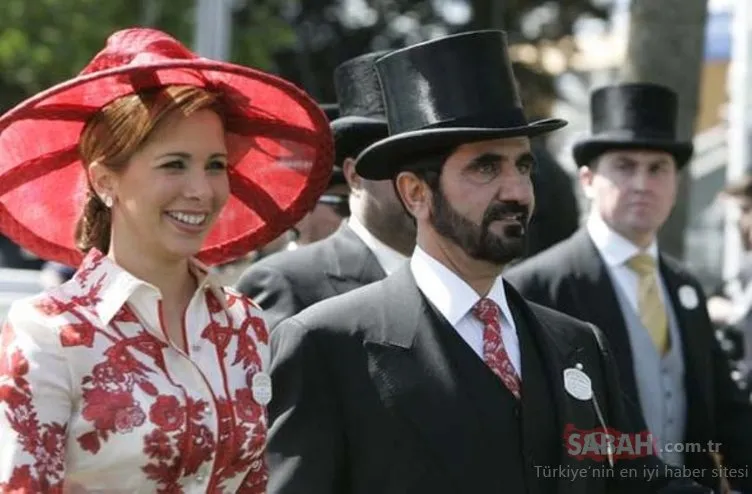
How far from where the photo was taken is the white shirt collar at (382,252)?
19.8 feet

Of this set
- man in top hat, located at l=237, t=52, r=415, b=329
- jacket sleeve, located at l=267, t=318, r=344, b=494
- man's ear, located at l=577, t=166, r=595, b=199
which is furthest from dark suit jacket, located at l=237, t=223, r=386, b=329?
jacket sleeve, located at l=267, t=318, r=344, b=494

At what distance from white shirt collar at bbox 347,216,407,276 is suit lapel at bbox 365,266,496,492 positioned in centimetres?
164

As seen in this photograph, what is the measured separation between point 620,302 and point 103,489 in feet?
10.0

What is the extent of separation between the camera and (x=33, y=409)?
12.0ft

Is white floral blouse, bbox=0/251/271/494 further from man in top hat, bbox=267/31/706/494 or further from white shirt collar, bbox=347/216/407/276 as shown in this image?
white shirt collar, bbox=347/216/407/276

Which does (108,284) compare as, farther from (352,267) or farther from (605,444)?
(352,267)

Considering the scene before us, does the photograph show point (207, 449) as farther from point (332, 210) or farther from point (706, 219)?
point (706, 219)

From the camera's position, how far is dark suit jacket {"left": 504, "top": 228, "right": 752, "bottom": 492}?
621cm

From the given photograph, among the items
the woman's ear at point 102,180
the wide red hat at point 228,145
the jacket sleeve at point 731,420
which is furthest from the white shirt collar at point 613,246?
the woman's ear at point 102,180

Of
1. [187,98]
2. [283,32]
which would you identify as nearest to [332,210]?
[187,98]

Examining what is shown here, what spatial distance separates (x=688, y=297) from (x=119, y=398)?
3.20 metres

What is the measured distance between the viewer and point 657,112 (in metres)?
6.92

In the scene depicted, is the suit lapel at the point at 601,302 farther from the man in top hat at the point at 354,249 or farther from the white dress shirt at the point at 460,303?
the white dress shirt at the point at 460,303

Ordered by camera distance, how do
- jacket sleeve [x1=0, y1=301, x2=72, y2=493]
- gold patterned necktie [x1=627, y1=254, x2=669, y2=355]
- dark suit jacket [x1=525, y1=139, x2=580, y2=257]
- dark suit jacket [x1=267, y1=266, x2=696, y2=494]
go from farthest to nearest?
dark suit jacket [x1=525, y1=139, x2=580, y2=257] → gold patterned necktie [x1=627, y1=254, x2=669, y2=355] → dark suit jacket [x1=267, y1=266, x2=696, y2=494] → jacket sleeve [x1=0, y1=301, x2=72, y2=493]
